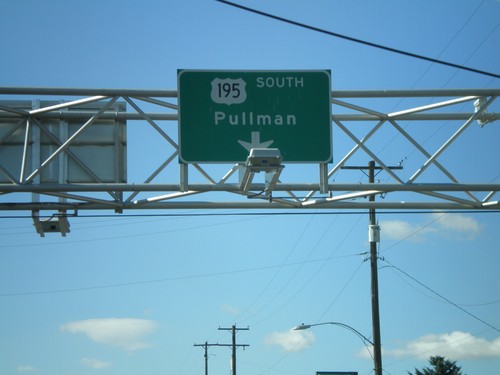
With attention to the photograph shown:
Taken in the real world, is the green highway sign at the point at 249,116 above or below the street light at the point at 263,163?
A: above

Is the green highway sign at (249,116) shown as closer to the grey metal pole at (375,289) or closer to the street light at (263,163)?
the street light at (263,163)

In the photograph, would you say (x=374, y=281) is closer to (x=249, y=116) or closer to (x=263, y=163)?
(x=249, y=116)

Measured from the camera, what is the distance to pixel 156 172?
1627cm

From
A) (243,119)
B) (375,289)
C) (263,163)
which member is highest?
(375,289)

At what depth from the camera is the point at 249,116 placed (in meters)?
15.8

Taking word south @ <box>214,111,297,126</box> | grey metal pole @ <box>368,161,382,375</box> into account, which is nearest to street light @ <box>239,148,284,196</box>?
word south @ <box>214,111,297,126</box>

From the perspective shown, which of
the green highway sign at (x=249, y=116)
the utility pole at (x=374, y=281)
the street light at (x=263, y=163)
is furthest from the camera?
the utility pole at (x=374, y=281)

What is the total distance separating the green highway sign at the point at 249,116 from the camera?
15.8 metres

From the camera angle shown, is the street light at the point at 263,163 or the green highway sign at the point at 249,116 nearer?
the street light at the point at 263,163

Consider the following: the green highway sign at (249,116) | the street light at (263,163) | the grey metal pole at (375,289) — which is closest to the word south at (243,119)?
the green highway sign at (249,116)

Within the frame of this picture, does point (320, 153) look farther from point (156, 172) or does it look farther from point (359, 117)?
point (156, 172)

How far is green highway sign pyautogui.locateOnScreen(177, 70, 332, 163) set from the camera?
51.8ft

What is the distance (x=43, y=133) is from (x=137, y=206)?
212cm

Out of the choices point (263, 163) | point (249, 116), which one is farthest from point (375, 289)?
point (263, 163)
